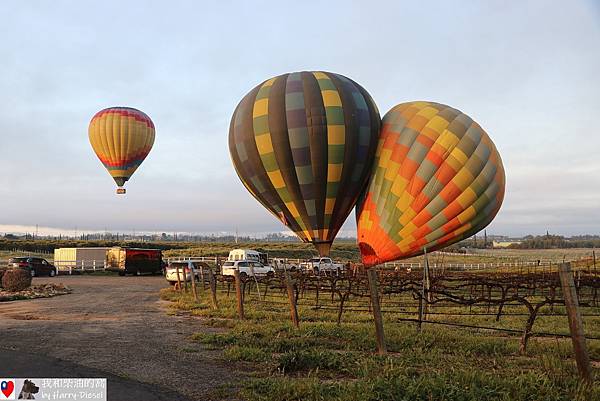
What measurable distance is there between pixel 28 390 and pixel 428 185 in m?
15.9

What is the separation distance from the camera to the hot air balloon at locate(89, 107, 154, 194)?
38531 mm

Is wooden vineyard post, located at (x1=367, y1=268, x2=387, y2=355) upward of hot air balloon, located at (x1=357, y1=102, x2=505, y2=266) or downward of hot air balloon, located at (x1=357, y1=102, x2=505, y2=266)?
downward

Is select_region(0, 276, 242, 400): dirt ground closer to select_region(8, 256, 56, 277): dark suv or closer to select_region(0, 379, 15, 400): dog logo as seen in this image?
select_region(0, 379, 15, 400): dog logo

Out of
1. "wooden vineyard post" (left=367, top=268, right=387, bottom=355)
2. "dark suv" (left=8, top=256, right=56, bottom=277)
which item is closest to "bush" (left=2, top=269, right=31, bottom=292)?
"dark suv" (left=8, top=256, right=56, bottom=277)

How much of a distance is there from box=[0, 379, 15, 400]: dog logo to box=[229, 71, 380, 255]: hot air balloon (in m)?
14.1

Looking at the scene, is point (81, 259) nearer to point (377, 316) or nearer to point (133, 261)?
point (133, 261)

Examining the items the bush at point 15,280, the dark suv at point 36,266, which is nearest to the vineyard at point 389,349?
the bush at point 15,280

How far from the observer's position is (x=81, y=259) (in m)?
47.6

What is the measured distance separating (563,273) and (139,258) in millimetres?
41398

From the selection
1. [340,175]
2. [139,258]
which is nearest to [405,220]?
[340,175]

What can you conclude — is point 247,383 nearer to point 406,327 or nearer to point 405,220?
point 406,327

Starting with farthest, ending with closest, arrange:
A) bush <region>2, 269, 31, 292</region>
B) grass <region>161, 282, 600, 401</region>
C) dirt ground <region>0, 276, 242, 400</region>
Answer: bush <region>2, 269, 31, 292</region>, dirt ground <region>0, 276, 242, 400</region>, grass <region>161, 282, 600, 401</region>

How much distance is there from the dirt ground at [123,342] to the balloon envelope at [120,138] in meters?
20.9

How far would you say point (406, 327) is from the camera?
43.7ft
